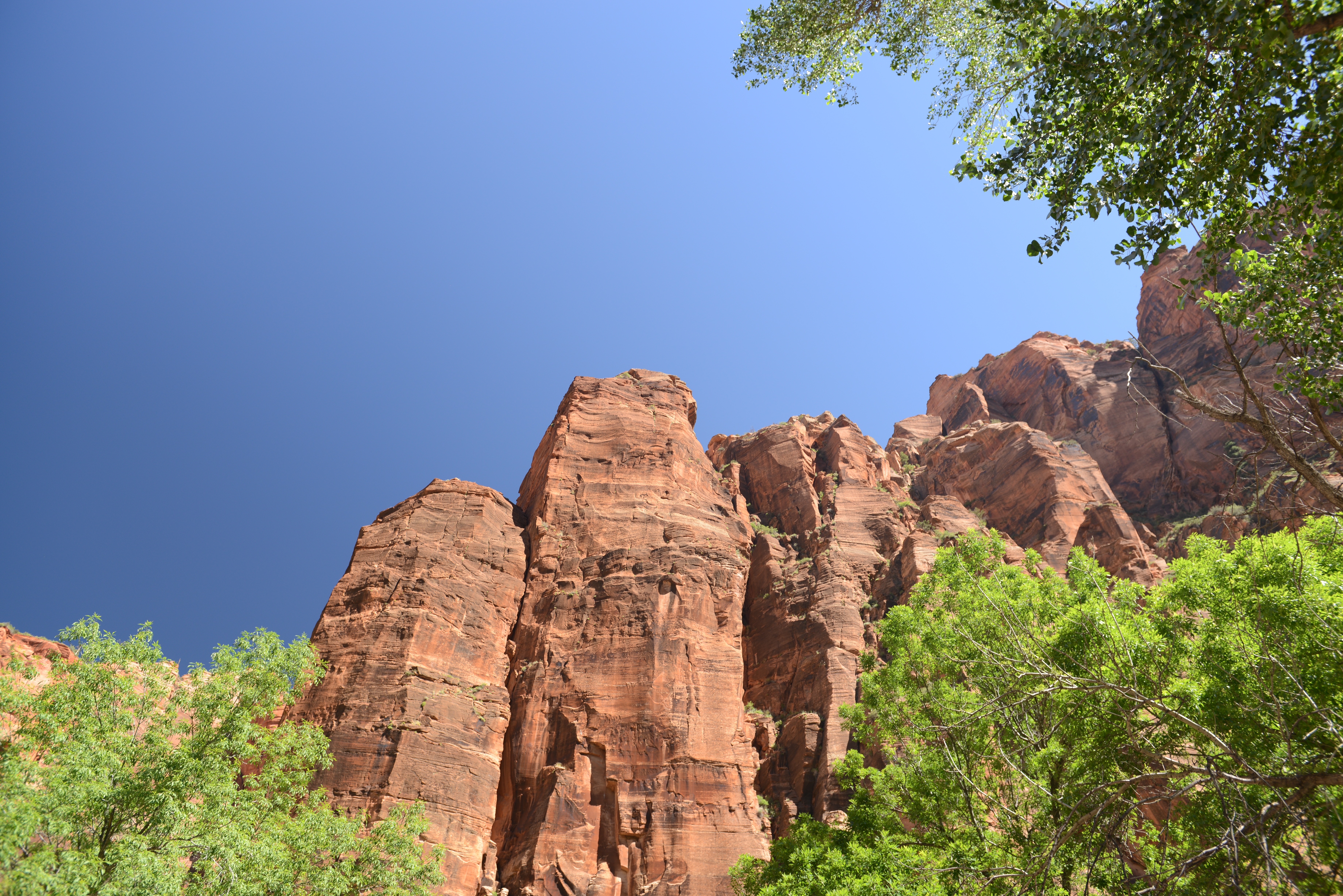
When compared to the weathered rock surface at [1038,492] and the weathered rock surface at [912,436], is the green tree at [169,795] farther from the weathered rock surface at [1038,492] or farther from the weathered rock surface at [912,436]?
the weathered rock surface at [912,436]

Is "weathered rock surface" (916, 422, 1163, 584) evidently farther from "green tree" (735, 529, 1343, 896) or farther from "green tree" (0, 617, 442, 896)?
"green tree" (0, 617, 442, 896)

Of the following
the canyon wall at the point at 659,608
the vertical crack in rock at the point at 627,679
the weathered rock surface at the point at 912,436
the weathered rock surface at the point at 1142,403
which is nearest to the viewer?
the vertical crack in rock at the point at 627,679

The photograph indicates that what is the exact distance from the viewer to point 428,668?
35.4 m

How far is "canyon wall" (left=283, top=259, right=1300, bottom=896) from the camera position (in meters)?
32.4

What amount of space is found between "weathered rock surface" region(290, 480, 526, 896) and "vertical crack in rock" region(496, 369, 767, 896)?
59.0 inches

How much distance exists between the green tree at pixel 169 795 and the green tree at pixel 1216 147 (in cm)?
2205

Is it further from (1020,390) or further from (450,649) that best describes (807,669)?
(1020,390)

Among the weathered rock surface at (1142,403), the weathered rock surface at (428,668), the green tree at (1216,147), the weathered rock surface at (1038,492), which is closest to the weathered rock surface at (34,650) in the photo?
the weathered rock surface at (428,668)

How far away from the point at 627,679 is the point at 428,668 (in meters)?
9.04

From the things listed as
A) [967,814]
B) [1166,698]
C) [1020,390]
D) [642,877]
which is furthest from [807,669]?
[1020,390]

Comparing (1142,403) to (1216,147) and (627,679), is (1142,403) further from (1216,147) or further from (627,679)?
(1216,147)

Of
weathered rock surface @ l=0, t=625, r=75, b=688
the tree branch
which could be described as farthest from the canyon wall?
the tree branch

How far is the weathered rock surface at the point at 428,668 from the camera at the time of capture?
103 feet

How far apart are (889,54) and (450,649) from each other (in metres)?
30.4
